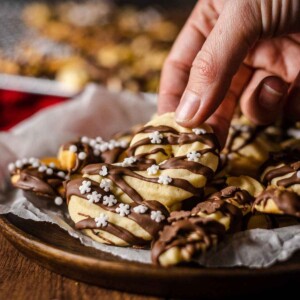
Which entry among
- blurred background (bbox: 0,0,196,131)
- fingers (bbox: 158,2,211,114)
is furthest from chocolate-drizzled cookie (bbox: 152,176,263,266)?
blurred background (bbox: 0,0,196,131)

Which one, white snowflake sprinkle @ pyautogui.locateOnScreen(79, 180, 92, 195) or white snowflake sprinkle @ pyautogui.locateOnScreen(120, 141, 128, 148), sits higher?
white snowflake sprinkle @ pyautogui.locateOnScreen(79, 180, 92, 195)

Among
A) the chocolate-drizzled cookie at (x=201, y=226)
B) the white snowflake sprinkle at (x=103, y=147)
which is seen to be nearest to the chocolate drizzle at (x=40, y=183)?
the white snowflake sprinkle at (x=103, y=147)

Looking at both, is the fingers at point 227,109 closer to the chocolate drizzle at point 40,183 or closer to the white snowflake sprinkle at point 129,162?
the white snowflake sprinkle at point 129,162

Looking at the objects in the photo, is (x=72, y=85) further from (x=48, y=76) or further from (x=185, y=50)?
(x=185, y=50)

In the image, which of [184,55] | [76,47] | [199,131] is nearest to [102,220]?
[199,131]

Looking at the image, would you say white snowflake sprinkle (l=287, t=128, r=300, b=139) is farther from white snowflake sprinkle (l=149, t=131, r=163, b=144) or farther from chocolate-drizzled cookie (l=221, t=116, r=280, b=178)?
white snowflake sprinkle (l=149, t=131, r=163, b=144)

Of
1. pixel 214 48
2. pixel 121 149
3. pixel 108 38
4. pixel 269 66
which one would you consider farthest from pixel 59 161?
pixel 108 38
